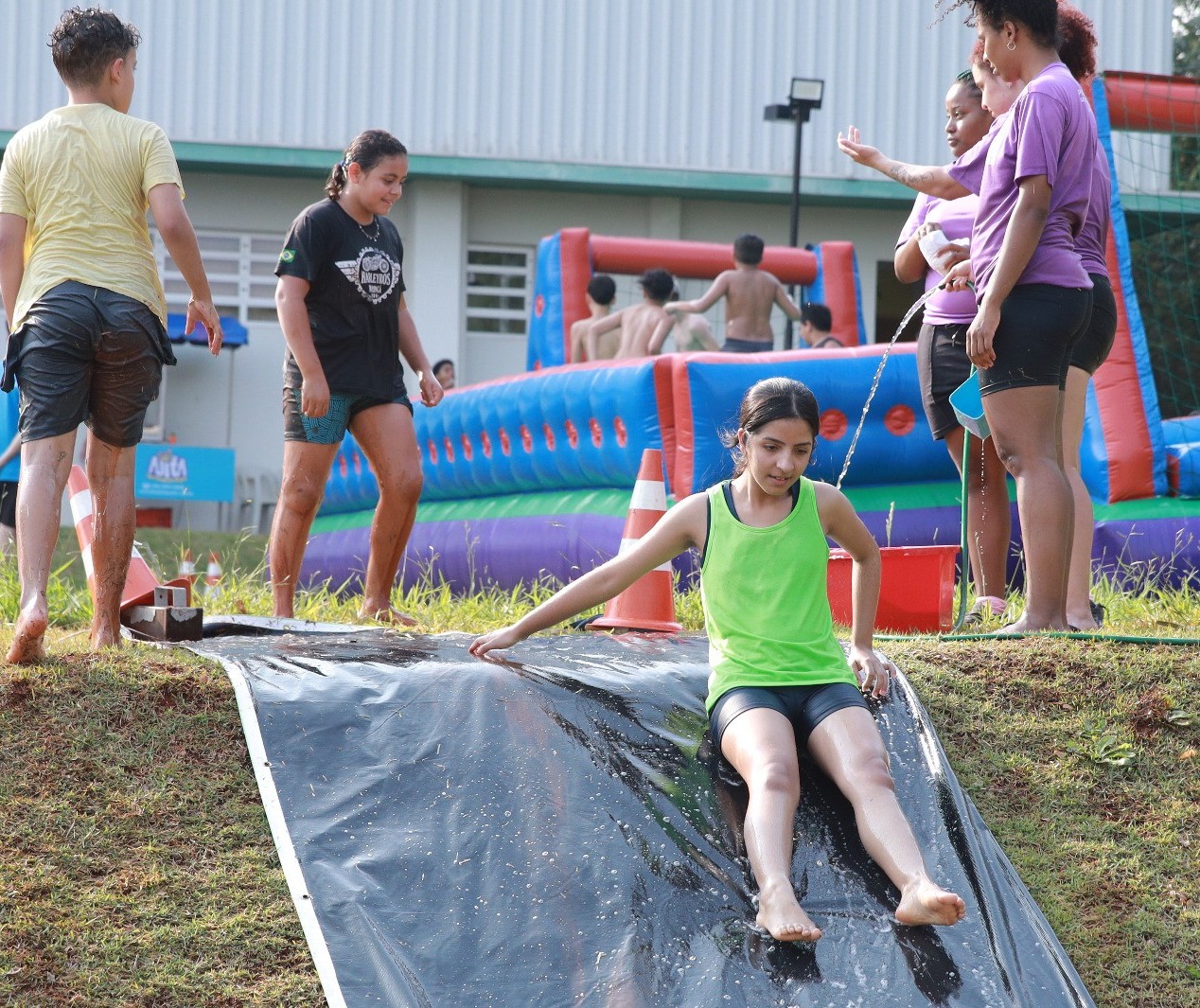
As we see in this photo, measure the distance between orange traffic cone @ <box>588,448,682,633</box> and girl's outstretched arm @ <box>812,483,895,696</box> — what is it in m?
1.35

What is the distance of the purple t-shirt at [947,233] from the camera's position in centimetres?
501

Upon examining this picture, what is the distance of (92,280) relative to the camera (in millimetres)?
4012

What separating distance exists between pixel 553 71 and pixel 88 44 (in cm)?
1298

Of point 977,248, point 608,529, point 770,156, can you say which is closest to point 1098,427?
point 608,529

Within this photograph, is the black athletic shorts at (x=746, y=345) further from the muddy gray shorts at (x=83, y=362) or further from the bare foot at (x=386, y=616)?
the muddy gray shorts at (x=83, y=362)

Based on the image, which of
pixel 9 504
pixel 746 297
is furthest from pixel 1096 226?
pixel 746 297

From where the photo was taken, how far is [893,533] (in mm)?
7383

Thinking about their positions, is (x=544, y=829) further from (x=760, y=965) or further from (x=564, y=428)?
(x=564, y=428)

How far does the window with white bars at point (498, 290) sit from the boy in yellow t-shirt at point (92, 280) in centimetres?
1298

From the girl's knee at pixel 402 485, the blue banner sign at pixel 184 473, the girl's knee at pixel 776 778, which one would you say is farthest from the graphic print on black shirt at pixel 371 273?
the blue banner sign at pixel 184 473

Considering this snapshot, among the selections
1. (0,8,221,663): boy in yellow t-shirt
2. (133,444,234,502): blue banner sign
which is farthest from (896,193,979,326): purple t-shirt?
(133,444,234,502): blue banner sign

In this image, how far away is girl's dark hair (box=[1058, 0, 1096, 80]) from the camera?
4863mm

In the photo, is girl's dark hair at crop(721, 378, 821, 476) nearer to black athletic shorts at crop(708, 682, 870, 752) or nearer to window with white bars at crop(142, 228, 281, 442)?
black athletic shorts at crop(708, 682, 870, 752)

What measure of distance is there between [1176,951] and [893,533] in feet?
13.7
